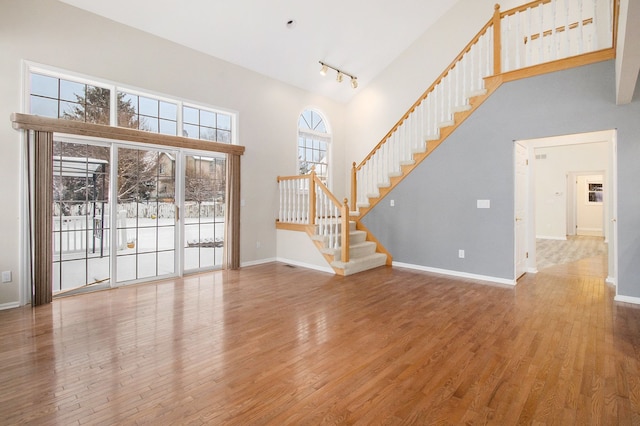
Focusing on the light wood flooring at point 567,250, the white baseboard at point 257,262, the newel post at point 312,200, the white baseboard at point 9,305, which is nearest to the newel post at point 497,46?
the newel post at point 312,200

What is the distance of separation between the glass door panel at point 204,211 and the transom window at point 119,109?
0.53 metres

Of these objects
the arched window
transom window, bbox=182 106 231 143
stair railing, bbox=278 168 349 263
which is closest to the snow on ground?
stair railing, bbox=278 168 349 263

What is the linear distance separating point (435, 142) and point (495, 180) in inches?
46.0

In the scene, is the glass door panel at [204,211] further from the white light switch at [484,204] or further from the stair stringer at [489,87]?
the white light switch at [484,204]

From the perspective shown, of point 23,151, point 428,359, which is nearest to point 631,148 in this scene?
point 428,359

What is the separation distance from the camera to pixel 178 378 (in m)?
2.24

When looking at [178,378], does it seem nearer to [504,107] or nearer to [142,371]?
[142,371]

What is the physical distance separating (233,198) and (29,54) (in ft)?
10.4

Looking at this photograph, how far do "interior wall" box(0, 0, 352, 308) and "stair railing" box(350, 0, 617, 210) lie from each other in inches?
71.4

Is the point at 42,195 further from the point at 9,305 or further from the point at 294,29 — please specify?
the point at 294,29

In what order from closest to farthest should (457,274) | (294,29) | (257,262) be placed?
(457,274) → (294,29) → (257,262)

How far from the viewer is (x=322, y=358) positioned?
8.30ft

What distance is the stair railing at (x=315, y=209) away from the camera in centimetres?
546

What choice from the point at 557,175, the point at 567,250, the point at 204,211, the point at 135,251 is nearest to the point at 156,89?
the point at 204,211
